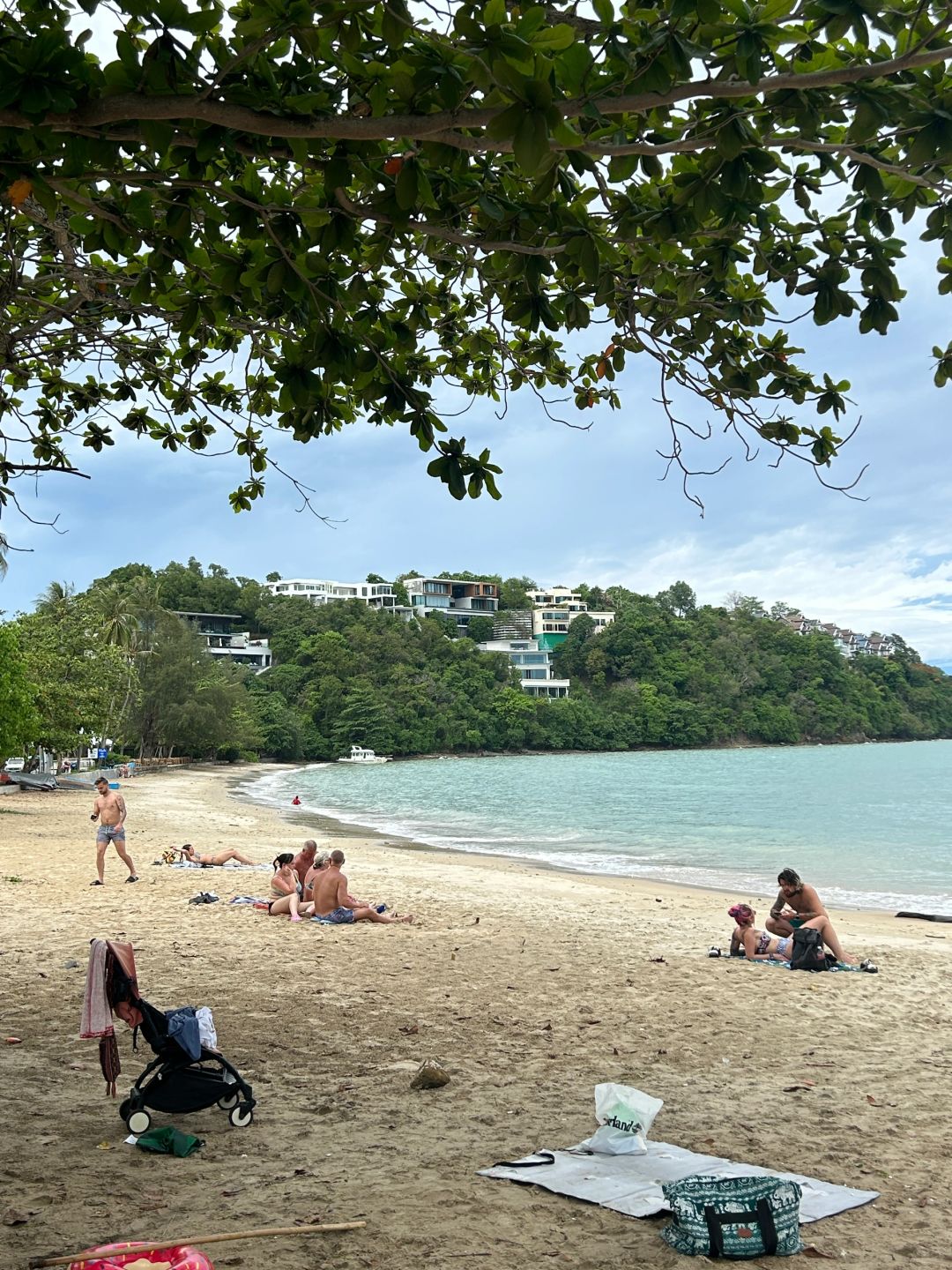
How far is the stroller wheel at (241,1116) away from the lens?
4512 millimetres

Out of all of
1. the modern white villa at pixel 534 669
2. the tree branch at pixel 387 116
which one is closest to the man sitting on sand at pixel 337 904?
the tree branch at pixel 387 116

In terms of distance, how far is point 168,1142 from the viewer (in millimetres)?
4227

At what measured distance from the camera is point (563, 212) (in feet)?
12.3

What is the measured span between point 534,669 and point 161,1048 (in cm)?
9519

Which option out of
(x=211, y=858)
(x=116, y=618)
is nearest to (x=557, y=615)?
(x=116, y=618)

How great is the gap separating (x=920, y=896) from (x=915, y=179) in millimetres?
17320

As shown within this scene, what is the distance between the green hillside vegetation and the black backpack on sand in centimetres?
5665

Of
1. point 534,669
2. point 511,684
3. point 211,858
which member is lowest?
point 211,858

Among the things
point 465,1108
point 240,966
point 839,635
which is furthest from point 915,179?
point 839,635

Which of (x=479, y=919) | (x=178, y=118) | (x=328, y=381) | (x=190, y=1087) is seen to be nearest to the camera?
(x=178, y=118)

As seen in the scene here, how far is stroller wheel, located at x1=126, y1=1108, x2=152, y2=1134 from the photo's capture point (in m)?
4.30

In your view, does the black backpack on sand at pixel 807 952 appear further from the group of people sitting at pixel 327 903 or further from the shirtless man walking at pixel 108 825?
the shirtless man walking at pixel 108 825

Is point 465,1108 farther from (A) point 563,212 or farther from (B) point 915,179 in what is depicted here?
(B) point 915,179

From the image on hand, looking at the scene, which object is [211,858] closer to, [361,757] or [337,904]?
[337,904]
